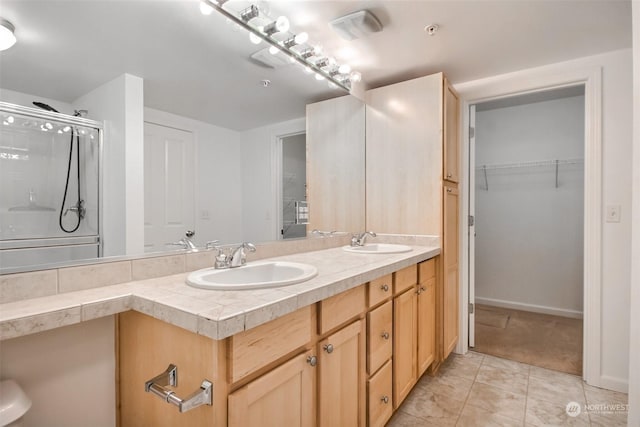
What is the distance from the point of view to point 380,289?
1450 millimetres

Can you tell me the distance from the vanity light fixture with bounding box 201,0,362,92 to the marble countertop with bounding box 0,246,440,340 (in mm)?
1179

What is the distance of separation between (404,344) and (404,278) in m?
0.35

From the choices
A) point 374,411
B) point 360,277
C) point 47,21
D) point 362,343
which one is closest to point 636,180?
point 360,277

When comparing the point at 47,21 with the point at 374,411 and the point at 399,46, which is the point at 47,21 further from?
the point at 374,411

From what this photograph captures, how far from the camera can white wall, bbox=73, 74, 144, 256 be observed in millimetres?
1038

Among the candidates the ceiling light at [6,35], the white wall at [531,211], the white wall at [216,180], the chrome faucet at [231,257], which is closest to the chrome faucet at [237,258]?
the chrome faucet at [231,257]

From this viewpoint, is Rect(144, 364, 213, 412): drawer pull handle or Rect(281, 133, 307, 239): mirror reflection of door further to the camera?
Rect(281, 133, 307, 239): mirror reflection of door

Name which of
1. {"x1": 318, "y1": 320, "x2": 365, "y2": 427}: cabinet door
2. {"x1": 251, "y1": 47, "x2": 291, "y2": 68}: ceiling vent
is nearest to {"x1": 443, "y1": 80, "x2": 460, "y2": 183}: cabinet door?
{"x1": 251, "y1": 47, "x2": 291, "y2": 68}: ceiling vent

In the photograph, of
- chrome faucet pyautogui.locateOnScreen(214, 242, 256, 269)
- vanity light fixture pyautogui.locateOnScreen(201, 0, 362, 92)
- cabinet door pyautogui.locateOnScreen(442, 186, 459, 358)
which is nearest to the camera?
chrome faucet pyautogui.locateOnScreen(214, 242, 256, 269)

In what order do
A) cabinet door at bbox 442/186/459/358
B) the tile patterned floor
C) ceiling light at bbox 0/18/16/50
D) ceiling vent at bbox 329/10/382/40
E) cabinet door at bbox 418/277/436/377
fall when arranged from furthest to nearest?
cabinet door at bbox 442/186/459/358 < cabinet door at bbox 418/277/436/377 < the tile patterned floor < ceiling vent at bbox 329/10/382/40 < ceiling light at bbox 0/18/16/50

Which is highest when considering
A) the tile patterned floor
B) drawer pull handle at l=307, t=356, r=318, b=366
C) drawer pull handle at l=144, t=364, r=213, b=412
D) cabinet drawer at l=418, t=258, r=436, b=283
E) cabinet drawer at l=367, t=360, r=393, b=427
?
cabinet drawer at l=418, t=258, r=436, b=283

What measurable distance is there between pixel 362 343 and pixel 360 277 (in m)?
0.30

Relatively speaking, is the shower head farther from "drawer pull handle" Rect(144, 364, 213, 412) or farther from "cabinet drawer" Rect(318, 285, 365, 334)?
"cabinet drawer" Rect(318, 285, 365, 334)

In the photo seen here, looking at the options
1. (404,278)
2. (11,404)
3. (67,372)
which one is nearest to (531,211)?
(404,278)
